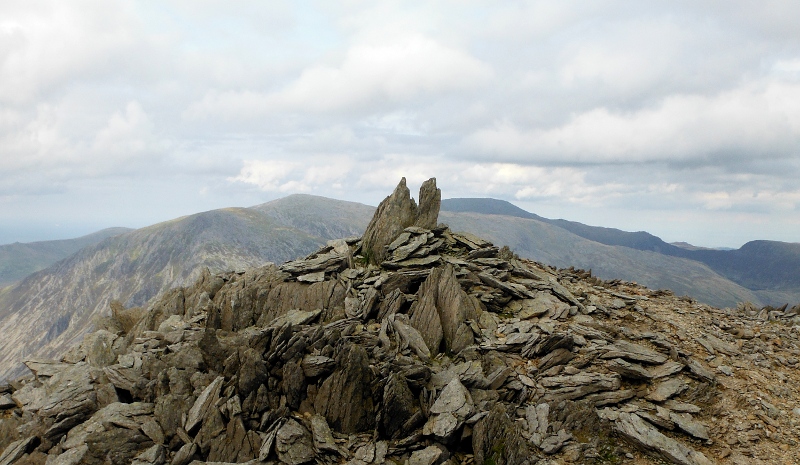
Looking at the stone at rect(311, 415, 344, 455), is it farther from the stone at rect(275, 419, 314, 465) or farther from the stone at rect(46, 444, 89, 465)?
the stone at rect(46, 444, 89, 465)

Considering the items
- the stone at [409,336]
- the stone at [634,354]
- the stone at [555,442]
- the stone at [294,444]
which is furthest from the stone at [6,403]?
the stone at [634,354]

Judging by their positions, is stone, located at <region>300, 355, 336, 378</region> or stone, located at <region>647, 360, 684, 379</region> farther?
stone, located at <region>647, 360, 684, 379</region>

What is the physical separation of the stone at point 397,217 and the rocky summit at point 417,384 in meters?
5.22

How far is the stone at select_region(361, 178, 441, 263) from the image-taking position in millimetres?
38375

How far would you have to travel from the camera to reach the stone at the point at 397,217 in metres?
38.4

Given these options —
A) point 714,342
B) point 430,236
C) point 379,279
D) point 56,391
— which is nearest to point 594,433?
point 714,342

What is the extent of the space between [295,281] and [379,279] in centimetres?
727

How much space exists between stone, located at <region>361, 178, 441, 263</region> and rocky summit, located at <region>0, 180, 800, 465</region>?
522 cm

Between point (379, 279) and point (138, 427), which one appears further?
point (379, 279)

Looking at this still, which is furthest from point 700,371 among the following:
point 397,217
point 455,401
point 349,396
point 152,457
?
point 152,457

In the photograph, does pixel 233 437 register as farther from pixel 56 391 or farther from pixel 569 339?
pixel 569 339

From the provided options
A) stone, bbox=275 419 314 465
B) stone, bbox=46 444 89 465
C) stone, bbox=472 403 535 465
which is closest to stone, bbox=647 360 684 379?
stone, bbox=472 403 535 465

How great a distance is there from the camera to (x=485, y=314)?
29266 millimetres

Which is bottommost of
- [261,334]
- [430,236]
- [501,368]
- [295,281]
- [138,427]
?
[138,427]
